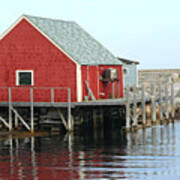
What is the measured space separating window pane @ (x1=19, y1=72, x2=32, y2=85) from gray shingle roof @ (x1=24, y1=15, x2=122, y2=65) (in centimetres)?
264

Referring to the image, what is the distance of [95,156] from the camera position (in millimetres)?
31266

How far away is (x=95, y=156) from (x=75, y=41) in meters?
14.7

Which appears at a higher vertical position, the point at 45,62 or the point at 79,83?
the point at 45,62

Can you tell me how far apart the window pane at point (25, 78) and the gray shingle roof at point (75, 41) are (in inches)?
104

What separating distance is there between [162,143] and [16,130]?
951cm

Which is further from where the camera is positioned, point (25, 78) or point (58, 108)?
point (25, 78)

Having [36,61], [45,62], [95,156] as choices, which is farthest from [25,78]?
[95,156]

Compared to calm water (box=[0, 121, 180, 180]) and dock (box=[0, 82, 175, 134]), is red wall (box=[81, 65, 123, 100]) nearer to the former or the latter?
dock (box=[0, 82, 175, 134])

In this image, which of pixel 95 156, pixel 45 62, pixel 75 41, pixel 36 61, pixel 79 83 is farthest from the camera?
pixel 75 41

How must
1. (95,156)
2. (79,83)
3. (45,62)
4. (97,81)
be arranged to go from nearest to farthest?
1. (95,156)
2. (79,83)
3. (45,62)
4. (97,81)

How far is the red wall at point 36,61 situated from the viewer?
41844 millimetres

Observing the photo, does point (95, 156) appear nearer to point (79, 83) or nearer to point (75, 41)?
point (79, 83)

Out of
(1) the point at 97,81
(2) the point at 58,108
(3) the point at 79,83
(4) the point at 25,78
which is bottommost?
(2) the point at 58,108

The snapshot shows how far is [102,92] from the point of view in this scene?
44.8 metres
